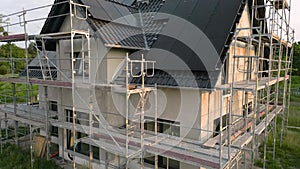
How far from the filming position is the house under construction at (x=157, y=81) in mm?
5723

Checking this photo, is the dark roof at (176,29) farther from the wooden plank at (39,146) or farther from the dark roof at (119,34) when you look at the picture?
the wooden plank at (39,146)

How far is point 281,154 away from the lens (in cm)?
923

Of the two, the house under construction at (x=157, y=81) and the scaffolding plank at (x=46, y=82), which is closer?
the house under construction at (x=157, y=81)

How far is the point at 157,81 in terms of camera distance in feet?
20.8

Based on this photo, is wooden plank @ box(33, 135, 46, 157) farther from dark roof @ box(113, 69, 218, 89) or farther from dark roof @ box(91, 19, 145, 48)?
dark roof @ box(91, 19, 145, 48)

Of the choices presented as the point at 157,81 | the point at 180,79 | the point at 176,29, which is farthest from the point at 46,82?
the point at 176,29

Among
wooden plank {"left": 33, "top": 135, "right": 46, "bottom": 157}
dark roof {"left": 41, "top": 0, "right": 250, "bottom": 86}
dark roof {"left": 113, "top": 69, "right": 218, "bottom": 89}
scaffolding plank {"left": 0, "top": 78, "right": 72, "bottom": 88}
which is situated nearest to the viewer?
dark roof {"left": 113, "top": 69, "right": 218, "bottom": 89}

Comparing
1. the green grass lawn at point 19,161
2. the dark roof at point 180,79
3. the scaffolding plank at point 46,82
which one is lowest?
the green grass lawn at point 19,161

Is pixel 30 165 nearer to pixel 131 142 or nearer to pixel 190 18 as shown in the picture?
pixel 131 142

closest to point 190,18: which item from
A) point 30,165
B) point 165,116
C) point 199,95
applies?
point 199,95

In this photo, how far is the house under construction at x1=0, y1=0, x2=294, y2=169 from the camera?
5723 mm

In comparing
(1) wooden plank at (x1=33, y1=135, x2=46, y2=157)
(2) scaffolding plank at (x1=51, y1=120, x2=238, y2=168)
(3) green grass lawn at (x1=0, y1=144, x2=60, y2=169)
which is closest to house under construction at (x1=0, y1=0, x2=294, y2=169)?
(2) scaffolding plank at (x1=51, y1=120, x2=238, y2=168)

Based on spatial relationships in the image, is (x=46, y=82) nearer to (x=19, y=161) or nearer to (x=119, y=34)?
(x=119, y=34)

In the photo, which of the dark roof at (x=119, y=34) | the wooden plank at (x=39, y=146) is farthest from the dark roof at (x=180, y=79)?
the wooden plank at (x=39, y=146)
